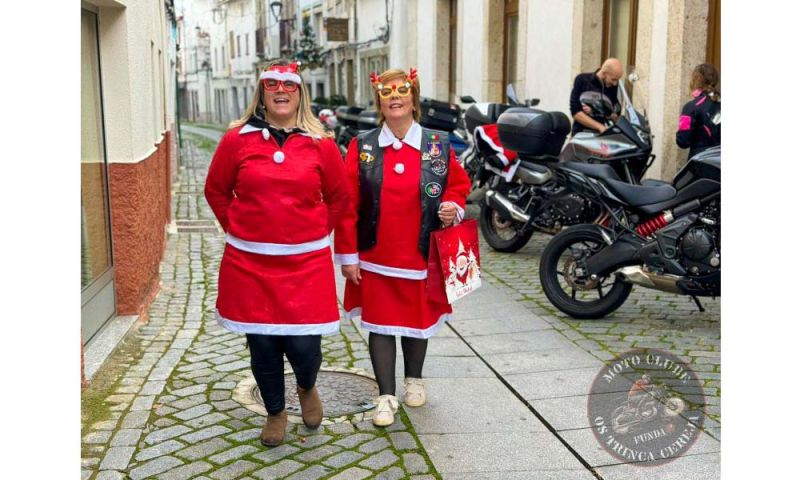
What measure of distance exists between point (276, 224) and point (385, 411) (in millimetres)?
1052

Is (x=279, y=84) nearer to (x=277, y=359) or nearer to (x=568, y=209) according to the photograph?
(x=277, y=359)

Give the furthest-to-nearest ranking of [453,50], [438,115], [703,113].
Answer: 1. [453,50]
2. [438,115]
3. [703,113]

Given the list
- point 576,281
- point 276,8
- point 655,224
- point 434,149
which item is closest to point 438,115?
point 576,281

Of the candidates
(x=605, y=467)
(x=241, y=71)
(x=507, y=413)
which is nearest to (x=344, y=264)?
(x=507, y=413)

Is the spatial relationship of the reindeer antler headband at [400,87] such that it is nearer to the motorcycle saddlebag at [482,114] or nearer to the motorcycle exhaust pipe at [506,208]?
the motorcycle exhaust pipe at [506,208]

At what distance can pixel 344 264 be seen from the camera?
13.7ft

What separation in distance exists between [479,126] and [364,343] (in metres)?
4.16

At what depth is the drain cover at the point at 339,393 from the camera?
4.42 m

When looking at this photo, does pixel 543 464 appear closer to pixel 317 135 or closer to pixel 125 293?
pixel 317 135

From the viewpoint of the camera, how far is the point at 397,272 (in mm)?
4184

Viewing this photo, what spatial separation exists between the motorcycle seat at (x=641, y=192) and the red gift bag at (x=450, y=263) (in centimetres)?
198

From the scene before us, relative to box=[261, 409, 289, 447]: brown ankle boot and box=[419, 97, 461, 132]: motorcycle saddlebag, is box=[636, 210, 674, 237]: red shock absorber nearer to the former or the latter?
box=[261, 409, 289, 447]: brown ankle boot

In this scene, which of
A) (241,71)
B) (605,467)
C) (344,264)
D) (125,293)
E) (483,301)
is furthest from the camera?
(241,71)

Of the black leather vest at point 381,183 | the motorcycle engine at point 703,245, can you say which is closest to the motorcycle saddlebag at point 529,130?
the motorcycle engine at point 703,245
